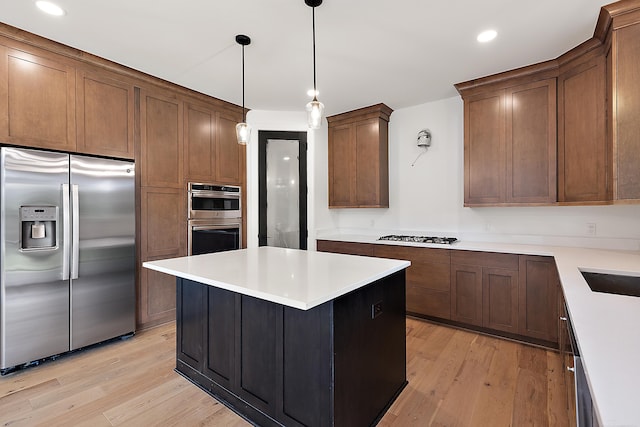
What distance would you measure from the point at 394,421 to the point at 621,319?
4.24 feet

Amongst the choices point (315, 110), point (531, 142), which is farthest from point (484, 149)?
point (315, 110)

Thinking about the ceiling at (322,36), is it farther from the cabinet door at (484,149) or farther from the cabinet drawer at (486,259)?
the cabinet drawer at (486,259)

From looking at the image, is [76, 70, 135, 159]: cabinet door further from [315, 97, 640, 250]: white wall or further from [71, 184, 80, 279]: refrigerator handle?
[315, 97, 640, 250]: white wall

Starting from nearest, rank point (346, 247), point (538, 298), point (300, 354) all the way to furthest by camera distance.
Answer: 1. point (300, 354)
2. point (538, 298)
3. point (346, 247)

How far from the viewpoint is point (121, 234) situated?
286 cm

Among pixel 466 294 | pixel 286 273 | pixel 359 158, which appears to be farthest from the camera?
pixel 359 158

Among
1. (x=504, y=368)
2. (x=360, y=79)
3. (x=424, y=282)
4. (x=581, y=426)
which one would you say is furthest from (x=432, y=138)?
(x=581, y=426)

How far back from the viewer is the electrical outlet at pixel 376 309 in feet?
5.88

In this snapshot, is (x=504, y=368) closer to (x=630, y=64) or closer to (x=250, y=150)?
(x=630, y=64)

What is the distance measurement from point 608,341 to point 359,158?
3.46 m

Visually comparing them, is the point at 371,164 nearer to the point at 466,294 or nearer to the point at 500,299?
the point at 466,294

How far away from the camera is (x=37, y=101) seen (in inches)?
97.0

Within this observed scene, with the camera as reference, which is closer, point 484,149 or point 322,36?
point 322,36

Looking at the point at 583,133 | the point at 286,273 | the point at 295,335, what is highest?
the point at 583,133
